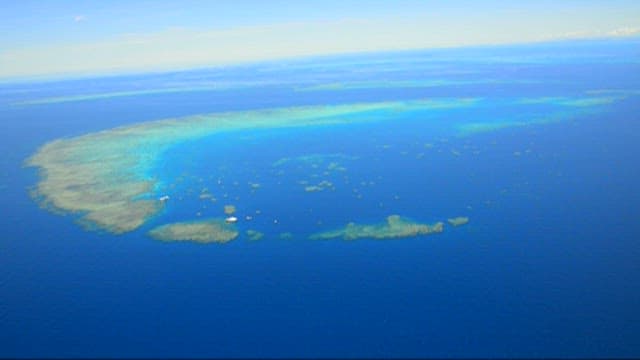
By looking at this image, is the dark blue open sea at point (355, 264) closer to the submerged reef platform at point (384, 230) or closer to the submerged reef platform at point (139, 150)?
the submerged reef platform at point (384, 230)

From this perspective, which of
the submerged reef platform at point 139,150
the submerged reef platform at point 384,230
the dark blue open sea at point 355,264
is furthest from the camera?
the submerged reef platform at point 139,150

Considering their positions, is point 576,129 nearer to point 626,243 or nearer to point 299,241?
point 626,243

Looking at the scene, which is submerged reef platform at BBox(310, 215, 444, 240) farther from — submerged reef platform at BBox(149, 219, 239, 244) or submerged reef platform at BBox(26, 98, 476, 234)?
submerged reef platform at BBox(26, 98, 476, 234)

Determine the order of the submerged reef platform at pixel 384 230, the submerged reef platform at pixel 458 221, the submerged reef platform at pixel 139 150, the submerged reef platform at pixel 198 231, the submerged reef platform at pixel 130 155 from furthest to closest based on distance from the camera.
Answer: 1. the submerged reef platform at pixel 139 150
2. the submerged reef platform at pixel 130 155
3. the submerged reef platform at pixel 458 221
4. the submerged reef platform at pixel 198 231
5. the submerged reef platform at pixel 384 230

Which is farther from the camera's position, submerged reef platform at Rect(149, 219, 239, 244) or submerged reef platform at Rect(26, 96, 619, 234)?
submerged reef platform at Rect(26, 96, 619, 234)

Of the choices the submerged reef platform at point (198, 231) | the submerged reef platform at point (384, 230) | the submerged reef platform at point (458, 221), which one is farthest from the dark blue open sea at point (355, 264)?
the submerged reef platform at point (198, 231)

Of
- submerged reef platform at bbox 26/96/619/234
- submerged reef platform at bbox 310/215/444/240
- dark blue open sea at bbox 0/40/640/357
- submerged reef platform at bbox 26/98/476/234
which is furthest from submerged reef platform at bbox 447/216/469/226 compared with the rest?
submerged reef platform at bbox 26/98/476/234
